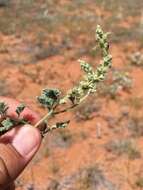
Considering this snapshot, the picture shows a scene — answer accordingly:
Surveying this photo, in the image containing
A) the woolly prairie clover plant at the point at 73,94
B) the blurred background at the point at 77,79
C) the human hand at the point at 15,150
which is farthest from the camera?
the blurred background at the point at 77,79

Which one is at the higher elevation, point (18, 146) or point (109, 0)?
point (109, 0)

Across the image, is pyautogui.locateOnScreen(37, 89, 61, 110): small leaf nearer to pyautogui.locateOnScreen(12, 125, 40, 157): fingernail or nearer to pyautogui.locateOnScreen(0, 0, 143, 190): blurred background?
pyautogui.locateOnScreen(12, 125, 40, 157): fingernail

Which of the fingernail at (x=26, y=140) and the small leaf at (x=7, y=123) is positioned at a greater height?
the small leaf at (x=7, y=123)

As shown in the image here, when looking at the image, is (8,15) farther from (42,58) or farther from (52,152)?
(52,152)

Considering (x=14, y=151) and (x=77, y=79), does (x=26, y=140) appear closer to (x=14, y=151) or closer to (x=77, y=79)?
(x=14, y=151)

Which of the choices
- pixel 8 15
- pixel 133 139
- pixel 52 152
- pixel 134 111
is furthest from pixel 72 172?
pixel 8 15

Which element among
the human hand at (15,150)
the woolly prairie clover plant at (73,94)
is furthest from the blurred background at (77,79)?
the woolly prairie clover plant at (73,94)

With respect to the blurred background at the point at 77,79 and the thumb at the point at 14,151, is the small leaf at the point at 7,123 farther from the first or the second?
the blurred background at the point at 77,79
